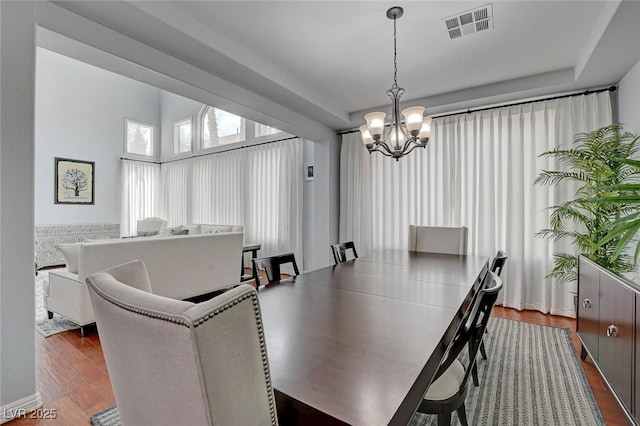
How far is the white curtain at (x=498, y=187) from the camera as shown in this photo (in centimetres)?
332

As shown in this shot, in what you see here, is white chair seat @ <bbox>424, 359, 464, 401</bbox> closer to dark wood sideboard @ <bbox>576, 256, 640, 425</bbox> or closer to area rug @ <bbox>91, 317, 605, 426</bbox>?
area rug @ <bbox>91, 317, 605, 426</bbox>

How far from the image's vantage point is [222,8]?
218 cm

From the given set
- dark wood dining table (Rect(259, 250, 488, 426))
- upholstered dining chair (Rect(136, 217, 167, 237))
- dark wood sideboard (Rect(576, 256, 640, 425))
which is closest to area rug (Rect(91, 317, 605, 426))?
dark wood sideboard (Rect(576, 256, 640, 425))

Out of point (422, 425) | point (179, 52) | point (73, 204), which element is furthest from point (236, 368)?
point (73, 204)

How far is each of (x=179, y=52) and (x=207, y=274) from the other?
2413 mm

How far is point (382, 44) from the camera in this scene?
2656mm

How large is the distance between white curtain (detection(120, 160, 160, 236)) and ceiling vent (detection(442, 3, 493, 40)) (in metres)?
7.28

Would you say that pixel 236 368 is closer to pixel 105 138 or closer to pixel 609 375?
pixel 609 375

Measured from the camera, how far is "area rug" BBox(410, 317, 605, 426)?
1649 millimetres

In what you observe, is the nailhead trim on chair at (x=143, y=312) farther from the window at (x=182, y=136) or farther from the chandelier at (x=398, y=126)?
the window at (x=182, y=136)

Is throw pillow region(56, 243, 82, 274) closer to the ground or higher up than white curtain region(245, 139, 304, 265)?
closer to the ground

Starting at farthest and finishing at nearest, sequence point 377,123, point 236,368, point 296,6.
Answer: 1. point 377,123
2. point 296,6
3. point 236,368

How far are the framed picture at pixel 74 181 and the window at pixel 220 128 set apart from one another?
8.11 feet

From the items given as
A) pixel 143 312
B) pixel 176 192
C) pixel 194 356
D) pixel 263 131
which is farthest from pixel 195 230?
pixel 194 356
